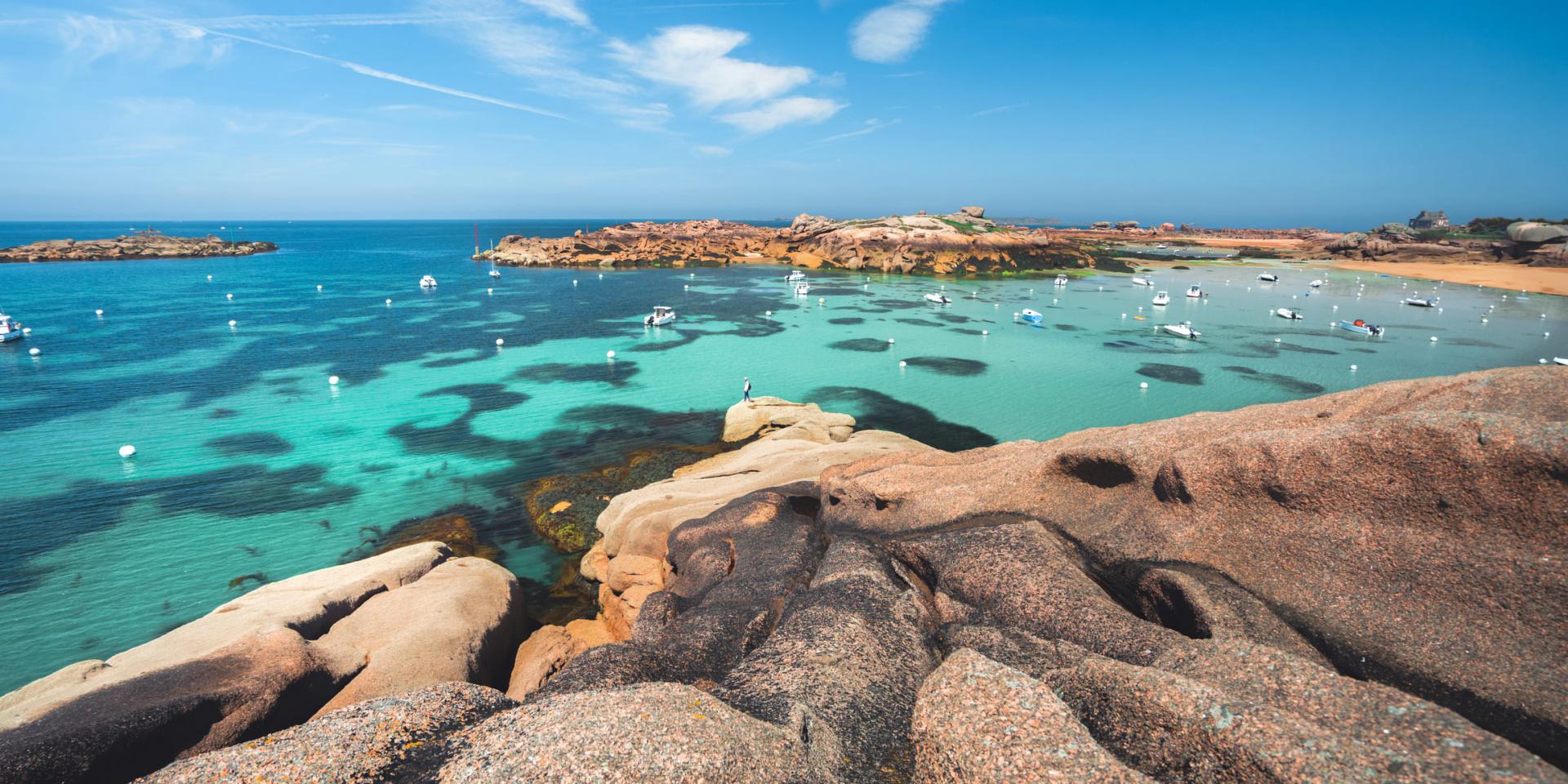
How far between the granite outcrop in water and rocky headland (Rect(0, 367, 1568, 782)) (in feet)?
320

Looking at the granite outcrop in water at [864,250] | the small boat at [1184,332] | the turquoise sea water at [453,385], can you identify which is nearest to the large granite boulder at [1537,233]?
the turquoise sea water at [453,385]

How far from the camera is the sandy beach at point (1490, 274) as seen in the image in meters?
78.9

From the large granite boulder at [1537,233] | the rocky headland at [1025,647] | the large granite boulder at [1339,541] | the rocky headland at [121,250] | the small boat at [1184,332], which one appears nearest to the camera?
the rocky headland at [1025,647]

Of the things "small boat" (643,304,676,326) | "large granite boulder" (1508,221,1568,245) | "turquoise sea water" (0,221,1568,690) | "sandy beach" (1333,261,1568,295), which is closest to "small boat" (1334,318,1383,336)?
"turquoise sea water" (0,221,1568,690)

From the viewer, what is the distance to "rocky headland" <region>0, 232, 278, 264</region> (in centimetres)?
11594

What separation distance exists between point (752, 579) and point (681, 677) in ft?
12.9

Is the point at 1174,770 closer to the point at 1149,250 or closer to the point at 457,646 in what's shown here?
Answer: the point at 457,646

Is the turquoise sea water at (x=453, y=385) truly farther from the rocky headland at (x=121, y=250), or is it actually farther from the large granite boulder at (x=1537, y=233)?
the rocky headland at (x=121, y=250)

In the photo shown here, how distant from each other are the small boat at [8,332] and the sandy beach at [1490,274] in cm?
15672

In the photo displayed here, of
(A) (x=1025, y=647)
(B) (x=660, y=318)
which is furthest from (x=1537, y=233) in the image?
(A) (x=1025, y=647)

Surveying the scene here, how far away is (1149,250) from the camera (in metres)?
153

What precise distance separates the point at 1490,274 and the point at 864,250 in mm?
92420

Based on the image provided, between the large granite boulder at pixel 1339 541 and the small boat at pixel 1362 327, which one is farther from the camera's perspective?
the small boat at pixel 1362 327

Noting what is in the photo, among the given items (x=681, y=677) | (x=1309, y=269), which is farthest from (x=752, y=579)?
(x=1309, y=269)
